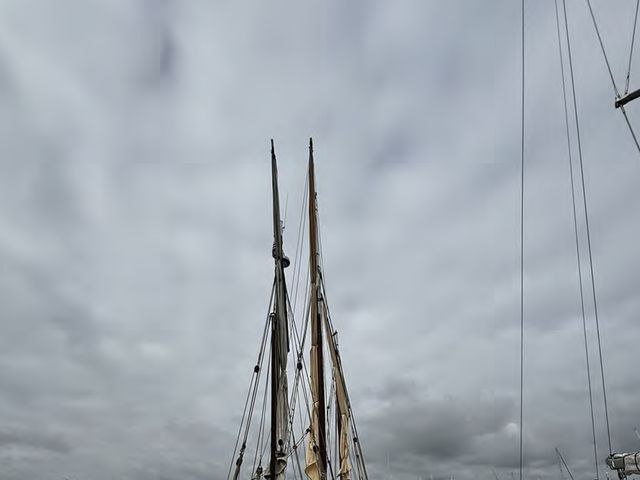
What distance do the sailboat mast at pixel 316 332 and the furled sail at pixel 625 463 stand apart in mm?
15496

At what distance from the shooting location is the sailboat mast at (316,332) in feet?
103

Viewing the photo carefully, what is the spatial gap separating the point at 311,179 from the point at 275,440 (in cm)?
2414

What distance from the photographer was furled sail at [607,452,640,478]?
76.7 feet

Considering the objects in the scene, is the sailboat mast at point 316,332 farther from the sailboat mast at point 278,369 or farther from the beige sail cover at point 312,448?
the sailboat mast at point 278,369

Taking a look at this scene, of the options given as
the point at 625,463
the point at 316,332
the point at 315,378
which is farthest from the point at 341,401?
the point at 625,463

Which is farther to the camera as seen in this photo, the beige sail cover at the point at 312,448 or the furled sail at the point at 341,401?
the furled sail at the point at 341,401

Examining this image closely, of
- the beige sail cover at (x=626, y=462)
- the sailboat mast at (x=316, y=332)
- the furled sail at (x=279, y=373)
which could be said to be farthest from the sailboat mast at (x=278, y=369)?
the beige sail cover at (x=626, y=462)

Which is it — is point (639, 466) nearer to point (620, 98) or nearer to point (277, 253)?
point (620, 98)

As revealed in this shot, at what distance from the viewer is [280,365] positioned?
2586 cm

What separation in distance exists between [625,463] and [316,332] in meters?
19.3

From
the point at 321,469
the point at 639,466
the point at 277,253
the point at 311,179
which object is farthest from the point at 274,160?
the point at 639,466

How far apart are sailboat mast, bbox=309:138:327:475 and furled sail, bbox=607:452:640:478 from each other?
50.8 ft

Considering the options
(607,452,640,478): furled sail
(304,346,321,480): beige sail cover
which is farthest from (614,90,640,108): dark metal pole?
(304,346,321,480): beige sail cover

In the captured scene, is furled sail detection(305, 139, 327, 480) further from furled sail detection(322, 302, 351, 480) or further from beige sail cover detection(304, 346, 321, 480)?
furled sail detection(322, 302, 351, 480)
